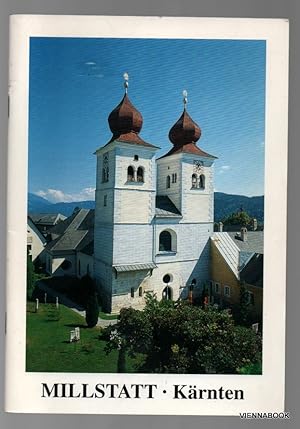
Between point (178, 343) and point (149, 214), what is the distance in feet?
4.27

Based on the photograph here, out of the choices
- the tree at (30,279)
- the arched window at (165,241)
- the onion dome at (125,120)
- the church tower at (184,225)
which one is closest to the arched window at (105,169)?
the onion dome at (125,120)

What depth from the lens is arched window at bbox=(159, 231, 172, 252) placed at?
10.8ft

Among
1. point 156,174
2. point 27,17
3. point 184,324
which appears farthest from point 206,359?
point 27,17

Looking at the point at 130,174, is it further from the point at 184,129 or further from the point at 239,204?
the point at 239,204

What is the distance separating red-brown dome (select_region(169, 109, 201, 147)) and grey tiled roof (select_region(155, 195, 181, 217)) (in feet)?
1.96

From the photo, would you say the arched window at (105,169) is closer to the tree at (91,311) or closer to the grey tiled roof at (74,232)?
the grey tiled roof at (74,232)

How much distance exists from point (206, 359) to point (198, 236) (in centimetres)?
120

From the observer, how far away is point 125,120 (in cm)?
308

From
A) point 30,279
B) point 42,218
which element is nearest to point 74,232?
point 42,218

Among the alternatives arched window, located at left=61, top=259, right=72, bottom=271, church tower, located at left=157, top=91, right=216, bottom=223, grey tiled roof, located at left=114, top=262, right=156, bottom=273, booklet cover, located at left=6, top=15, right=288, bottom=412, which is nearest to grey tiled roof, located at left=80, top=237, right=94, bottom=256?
booklet cover, located at left=6, top=15, right=288, bottom=412

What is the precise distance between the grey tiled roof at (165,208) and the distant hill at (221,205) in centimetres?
43

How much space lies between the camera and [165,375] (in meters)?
3.13

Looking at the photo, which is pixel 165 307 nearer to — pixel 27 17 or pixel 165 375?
pixel 165 375

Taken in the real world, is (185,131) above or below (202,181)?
above
